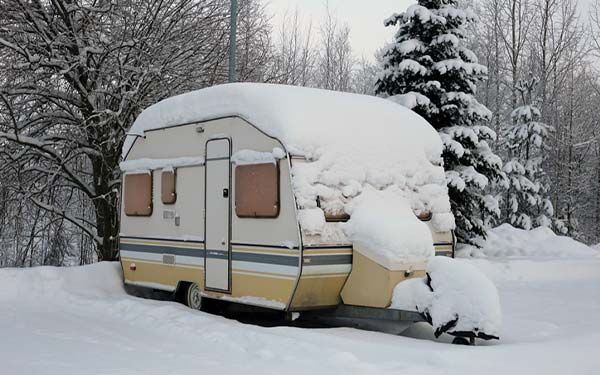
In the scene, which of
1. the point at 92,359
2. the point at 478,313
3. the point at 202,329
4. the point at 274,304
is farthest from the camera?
the point at 274,304

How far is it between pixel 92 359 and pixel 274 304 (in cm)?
257

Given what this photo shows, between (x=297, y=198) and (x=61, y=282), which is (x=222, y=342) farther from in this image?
(x=61, y=282)

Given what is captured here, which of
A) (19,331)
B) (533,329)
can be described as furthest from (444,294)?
(19,331)

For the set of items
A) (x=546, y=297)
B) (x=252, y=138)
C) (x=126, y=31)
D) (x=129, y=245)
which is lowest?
(x=546, y=297)

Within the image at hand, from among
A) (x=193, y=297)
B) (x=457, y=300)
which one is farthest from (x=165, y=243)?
(x=457, y=300)

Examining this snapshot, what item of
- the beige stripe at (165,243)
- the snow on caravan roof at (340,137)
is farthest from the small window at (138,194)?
the snow on caravan roof at (340,137)

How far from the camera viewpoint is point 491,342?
7.85 metres

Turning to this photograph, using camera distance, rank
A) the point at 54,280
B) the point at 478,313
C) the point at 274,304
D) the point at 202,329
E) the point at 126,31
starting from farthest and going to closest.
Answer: the point at 126,31, the point at 54,280, the point at 274,304, the point at 202,329, the point at 478,313

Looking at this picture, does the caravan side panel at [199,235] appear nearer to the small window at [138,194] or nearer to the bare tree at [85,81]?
the small window at [138,194]

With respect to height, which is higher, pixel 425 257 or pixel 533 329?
pixel 425 257

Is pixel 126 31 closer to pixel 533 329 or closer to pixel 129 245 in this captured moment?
pixel 129 245

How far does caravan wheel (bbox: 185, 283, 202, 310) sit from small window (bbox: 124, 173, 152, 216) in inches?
62.7

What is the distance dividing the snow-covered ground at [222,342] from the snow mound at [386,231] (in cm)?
94

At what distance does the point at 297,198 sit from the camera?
8.34 m
